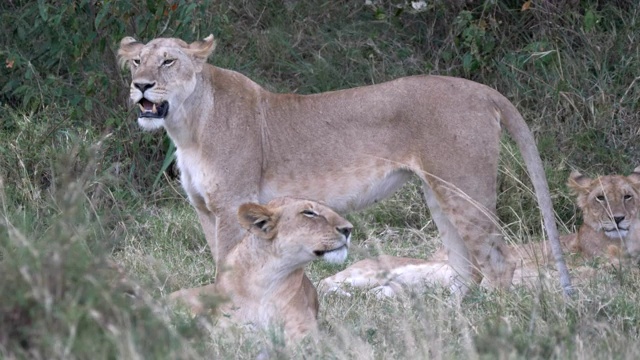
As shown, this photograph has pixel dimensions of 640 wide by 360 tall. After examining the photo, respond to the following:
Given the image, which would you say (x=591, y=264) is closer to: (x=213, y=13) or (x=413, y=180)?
(x=413, y=180)

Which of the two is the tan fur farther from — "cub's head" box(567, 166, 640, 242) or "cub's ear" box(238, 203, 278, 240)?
"cub's ear" box(238, 203, 278, 240)

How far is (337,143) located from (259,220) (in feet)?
3.54

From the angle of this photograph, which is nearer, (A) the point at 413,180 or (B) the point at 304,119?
(B) the point at 304,119

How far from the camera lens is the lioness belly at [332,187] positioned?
Answer: 659 cm

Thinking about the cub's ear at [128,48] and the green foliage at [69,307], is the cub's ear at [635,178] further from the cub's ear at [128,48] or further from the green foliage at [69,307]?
the green foliage at [69,307]

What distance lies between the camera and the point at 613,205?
7.06 m

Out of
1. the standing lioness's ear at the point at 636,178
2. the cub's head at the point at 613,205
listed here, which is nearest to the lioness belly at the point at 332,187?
the cub's head at the point at 613,205

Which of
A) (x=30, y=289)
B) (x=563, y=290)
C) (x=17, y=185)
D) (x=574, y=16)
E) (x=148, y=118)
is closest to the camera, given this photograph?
(x=30, y=289)

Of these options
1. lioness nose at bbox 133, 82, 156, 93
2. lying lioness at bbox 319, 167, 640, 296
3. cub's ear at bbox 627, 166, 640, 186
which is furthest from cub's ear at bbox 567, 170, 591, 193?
lioness nose at bbox 133, 82, 156, 93

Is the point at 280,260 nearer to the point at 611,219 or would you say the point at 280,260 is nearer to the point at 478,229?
the point at 478,229

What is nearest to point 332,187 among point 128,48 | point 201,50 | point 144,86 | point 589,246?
point 201,50

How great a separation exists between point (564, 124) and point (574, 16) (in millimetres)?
884

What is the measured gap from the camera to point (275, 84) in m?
9.64

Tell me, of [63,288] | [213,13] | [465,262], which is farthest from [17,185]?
[63,288]
